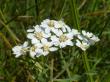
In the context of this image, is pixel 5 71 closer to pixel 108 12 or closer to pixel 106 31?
pixel 106 31

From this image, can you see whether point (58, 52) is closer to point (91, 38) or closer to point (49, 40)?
point (49, 40)

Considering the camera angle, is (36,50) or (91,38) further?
(91,38)

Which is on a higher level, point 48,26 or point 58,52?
point 48,26

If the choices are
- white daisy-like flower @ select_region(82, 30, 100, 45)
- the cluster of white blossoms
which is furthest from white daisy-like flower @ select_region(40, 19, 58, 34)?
white daisy-like flower @ select_region(82, 30, 100, 45)

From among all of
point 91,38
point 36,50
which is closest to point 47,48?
point 36,50

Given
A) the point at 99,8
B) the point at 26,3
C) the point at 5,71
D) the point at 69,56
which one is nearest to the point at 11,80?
the point at 5,71

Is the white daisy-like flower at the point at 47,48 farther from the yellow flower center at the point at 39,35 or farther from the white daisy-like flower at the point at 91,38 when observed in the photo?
the white daisy-like flower at the point at 91,38

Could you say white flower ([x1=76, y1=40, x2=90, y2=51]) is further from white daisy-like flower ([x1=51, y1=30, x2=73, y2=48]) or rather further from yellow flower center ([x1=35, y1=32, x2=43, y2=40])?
yellow flower center ([x1=35, y1=32, x2=43, y2=40])
